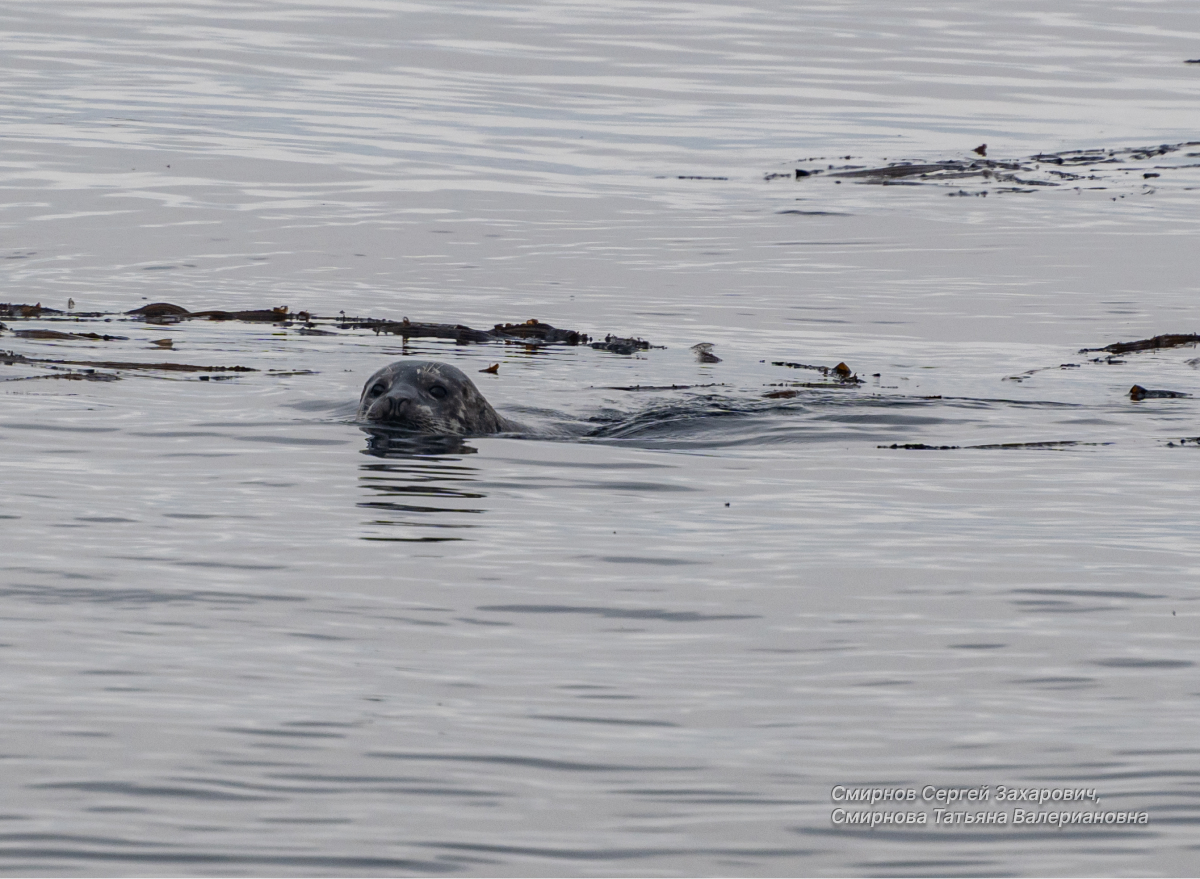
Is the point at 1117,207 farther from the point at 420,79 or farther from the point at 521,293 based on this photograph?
the point at 420,79

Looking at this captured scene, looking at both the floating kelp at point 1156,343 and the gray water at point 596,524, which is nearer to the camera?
the gray water at point 596,524

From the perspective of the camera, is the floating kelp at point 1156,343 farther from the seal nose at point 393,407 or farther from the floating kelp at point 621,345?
the seal nose at point 393,407

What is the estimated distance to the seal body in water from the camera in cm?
1229

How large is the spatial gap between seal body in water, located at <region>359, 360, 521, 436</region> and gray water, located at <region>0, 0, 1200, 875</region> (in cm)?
25

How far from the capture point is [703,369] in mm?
14875

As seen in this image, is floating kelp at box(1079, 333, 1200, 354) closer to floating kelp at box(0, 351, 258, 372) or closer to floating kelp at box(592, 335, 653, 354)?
floating kelp at box(592, 335, 653, 354)

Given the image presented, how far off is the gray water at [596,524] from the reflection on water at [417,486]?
5 cm

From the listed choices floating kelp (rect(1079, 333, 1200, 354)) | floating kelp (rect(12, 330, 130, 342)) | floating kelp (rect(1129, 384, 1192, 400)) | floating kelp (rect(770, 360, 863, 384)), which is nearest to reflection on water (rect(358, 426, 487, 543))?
floating kelp (rect(770, 360, 863, 384))

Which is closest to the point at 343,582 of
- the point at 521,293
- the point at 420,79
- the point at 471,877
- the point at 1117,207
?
the point at 471,877

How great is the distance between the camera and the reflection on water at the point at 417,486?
29.5ft

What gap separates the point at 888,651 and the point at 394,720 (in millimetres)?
1826

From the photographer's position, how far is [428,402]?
1235 cm

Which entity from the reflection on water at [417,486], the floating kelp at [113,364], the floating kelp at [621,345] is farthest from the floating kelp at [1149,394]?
the floating kelp at [113,364]

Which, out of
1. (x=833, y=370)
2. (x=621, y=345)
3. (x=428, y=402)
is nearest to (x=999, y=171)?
(x=621, y=345)
